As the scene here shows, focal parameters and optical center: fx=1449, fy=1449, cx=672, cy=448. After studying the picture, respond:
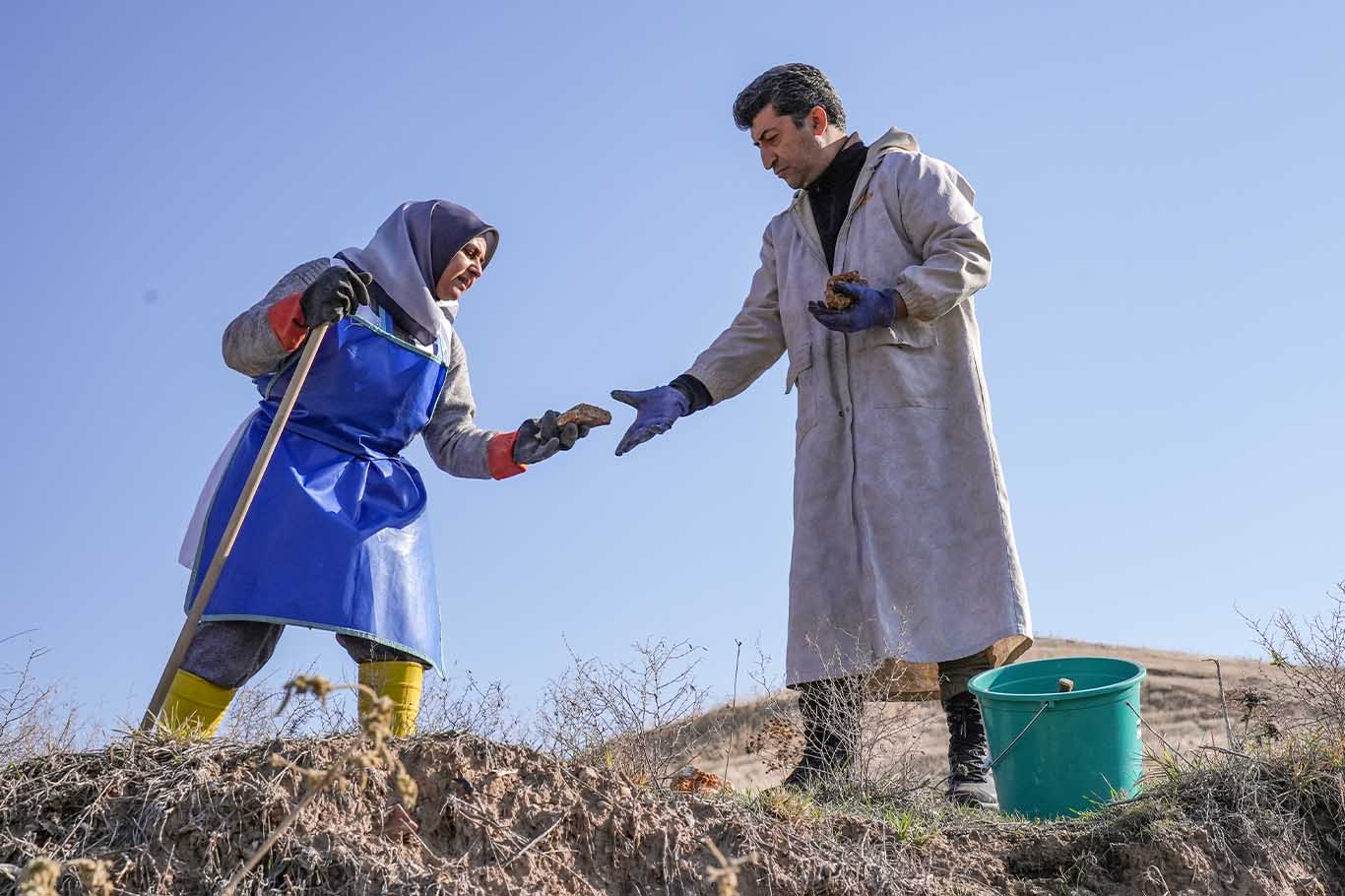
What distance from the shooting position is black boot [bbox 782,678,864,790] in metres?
3.98

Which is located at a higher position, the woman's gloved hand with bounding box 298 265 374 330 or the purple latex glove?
the purple latex glove

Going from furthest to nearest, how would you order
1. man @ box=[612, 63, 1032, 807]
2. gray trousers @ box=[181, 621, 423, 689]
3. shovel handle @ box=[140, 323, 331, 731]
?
man @ box=[612, 63, 1032, 807], gray trousers @ box=[181, 621, 423, 689], shovel handle @ box=[140, 323, 331, 731]

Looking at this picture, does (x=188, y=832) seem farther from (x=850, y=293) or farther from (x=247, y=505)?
(x=850, y=293)

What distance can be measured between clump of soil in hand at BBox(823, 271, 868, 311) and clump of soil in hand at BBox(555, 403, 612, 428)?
74 centimetres

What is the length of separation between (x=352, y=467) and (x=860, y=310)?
1.54 meters

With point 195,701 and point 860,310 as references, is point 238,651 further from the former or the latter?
point 860,310

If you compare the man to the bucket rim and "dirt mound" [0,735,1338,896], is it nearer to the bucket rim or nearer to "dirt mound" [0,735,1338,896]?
the bucket rim

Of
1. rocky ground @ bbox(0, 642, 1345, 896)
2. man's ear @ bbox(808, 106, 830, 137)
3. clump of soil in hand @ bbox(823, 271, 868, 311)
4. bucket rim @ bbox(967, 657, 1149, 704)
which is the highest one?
man's ear @ bbox(808, 106, 830, 137)

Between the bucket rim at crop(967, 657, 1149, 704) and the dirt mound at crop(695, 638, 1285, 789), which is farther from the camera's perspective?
the dirt mound at crop(695, 638, 1285, 789)

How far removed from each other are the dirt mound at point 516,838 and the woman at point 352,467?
1.88 feet

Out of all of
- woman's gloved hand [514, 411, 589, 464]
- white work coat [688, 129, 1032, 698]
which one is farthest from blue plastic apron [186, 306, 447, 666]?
white work coat [688, 129, 1032, 698]

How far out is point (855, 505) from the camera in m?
4.48

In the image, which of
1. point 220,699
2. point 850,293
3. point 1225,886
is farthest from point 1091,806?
point 220,699

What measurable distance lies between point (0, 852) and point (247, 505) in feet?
3.60
